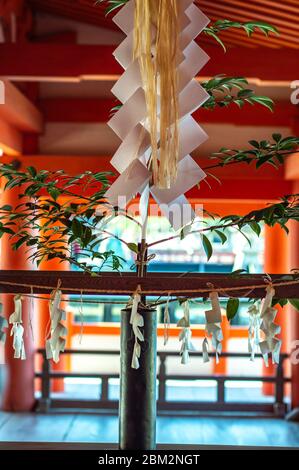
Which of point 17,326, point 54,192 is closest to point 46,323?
point 54,192

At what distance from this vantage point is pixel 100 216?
1.43 metres

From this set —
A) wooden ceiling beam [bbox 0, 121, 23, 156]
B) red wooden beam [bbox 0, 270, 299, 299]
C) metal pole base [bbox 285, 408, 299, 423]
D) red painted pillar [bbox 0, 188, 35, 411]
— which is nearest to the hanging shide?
red wooden beam [bbox 0, 270, 299, 299]

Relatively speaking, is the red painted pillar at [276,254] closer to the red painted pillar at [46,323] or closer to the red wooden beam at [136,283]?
the red painted pillar at [46,323]

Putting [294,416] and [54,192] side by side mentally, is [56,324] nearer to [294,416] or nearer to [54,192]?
[54,192]

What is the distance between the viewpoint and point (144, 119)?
3.70ft

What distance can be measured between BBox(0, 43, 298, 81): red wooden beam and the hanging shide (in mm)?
2948

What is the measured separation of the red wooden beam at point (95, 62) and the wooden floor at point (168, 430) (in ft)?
8.51

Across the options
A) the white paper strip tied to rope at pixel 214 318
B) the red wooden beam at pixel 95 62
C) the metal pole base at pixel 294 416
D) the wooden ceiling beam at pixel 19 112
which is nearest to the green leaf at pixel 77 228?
the white paper strip tied to rope at pixel 214 318

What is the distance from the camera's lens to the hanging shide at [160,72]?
108cm

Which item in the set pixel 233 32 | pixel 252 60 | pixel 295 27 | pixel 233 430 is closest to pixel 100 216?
pixel 252 60

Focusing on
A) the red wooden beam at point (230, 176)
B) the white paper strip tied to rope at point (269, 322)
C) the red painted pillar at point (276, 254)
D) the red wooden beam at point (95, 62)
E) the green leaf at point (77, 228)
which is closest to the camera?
the white paper strip tied to rope at point (269, 322)

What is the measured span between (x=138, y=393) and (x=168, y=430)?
158 inches

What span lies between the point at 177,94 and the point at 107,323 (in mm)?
5535

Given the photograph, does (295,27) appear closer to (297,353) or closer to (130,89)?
(297,353)
